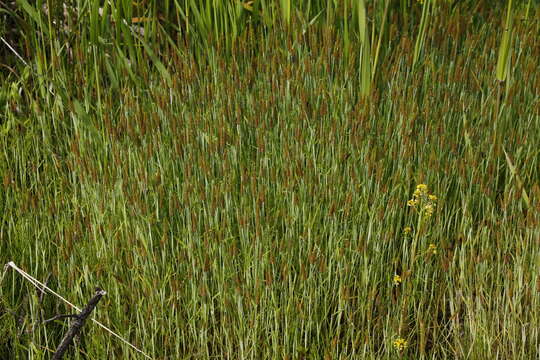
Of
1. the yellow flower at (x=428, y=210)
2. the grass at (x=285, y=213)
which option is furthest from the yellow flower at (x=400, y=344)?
the yellow flower at (x=428, y=210)

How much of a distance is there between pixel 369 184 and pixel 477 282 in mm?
432

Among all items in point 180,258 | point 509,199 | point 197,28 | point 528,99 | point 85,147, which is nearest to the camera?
point 180,258

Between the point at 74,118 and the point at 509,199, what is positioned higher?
the point at 74,118

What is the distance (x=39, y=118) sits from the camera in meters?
2.57

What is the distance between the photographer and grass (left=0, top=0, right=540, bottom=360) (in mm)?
2096

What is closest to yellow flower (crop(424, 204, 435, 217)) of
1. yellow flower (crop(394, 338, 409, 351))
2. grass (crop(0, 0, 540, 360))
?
grass (crop(0, 0, 540, 360))

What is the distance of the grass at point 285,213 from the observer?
2.10 metres

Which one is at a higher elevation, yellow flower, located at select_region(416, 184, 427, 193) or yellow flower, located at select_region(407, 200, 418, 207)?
yellow flower, located at select_region(416, 184, 427, 193)

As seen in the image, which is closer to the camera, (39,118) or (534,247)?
(534,247)

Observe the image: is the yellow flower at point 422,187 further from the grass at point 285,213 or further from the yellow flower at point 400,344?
the yellow flower at point 400,344

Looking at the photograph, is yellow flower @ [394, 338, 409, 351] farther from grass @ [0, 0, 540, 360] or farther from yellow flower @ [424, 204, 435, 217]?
yellow flower @ [424, 204, 435, 217]

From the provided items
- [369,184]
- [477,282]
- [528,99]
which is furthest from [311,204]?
[528,99]

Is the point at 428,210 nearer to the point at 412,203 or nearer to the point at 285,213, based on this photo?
the point at 412,203

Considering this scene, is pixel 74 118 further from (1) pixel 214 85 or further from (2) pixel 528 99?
(2) pixel 528 99
